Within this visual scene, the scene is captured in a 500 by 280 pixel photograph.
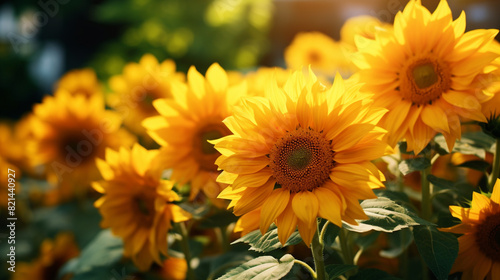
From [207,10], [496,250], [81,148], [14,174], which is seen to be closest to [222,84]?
[496,250]

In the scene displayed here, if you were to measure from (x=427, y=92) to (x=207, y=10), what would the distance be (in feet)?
19.9

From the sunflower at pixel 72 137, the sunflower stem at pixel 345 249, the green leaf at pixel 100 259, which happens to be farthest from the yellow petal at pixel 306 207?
the sunflower at pixel 72 137

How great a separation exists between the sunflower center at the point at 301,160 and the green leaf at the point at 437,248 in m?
0.23

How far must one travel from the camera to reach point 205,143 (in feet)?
4.05

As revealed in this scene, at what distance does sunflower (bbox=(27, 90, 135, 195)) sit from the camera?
72.4 inches

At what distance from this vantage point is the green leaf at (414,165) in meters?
0.87

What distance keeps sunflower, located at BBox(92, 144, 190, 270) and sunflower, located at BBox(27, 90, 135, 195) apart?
0.66 meters

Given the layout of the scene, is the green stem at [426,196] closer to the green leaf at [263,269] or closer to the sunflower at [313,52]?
the green leaf at [263,269]

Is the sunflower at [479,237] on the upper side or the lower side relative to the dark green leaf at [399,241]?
upper

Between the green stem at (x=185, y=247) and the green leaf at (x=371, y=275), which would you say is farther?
the green stem at (x=185, y=247)

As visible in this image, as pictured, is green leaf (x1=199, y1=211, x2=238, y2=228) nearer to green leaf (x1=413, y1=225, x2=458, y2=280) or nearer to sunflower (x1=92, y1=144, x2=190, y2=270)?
sunflower (x1=92, y1=144, x2=190, y2=270)

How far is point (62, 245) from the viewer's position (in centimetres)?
187

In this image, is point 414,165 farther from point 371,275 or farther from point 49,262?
point 49,262

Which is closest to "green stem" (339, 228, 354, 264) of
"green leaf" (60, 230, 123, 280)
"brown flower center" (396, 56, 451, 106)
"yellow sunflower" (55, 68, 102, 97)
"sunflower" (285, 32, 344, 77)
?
"brown flower center" (396, 56, 451, 106)
